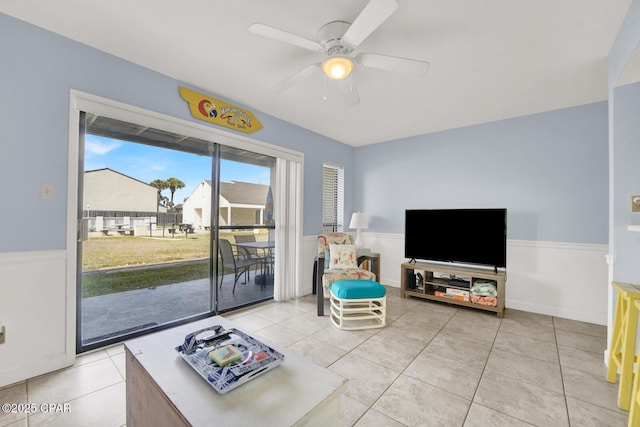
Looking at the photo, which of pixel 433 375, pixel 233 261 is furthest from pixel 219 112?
pixel 433 375

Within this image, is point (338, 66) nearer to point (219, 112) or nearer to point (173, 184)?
point (219, 112)

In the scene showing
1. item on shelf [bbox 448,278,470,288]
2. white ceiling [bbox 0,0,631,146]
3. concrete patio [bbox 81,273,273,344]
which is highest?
white ceiling [bbox 0,0,631,146]

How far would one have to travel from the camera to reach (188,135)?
278 centimetres

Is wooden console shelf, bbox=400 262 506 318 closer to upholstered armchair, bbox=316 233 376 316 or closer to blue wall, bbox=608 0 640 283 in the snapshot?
upholstered armchair, bbox=316 233 376 316

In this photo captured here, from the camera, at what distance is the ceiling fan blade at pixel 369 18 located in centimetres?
134

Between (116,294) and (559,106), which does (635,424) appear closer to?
(559,106)

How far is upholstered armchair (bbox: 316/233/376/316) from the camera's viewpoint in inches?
126

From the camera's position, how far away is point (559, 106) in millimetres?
3184

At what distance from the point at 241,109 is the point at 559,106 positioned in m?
3.82

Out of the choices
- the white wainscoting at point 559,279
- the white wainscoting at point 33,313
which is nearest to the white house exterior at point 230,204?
the white wainscoting at point 33,313

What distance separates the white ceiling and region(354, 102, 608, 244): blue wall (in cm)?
33

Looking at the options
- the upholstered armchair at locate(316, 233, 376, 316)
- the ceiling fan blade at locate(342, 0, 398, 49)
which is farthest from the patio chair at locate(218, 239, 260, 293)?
the ceiling fan blade at locate(342, 0, 398, 49)

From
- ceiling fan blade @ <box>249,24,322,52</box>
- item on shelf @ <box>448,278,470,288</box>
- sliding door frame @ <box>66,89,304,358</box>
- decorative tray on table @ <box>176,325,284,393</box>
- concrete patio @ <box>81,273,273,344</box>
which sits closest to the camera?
decorative tray on table @ <box>176,325,284,393</box>

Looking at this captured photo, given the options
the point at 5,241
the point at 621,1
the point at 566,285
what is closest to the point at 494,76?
the point at 621,1
